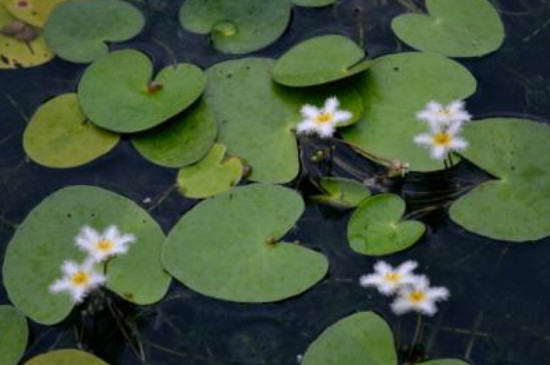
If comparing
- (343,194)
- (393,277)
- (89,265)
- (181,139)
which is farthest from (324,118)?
(89,265)

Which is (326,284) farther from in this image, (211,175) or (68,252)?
(68,252)

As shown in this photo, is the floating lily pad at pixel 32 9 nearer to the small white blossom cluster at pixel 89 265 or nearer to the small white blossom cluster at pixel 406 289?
the small white blossom cluster at pixel 89 265

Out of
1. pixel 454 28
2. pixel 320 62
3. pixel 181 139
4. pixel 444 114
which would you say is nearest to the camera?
pixel 444 114

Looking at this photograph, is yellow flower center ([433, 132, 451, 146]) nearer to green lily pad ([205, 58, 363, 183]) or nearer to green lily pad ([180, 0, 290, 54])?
green lily pad ([205, 58, 363, 183])

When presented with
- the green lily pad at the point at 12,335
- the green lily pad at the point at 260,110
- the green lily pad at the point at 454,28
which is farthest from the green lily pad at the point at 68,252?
the green lily pad at the point at 454,28

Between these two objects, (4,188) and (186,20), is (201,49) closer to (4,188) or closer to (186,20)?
(186,20)

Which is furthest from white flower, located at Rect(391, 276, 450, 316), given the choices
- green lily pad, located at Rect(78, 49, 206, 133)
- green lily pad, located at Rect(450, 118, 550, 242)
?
green lily pad, located at Rect(78, 49, 206, 133)
